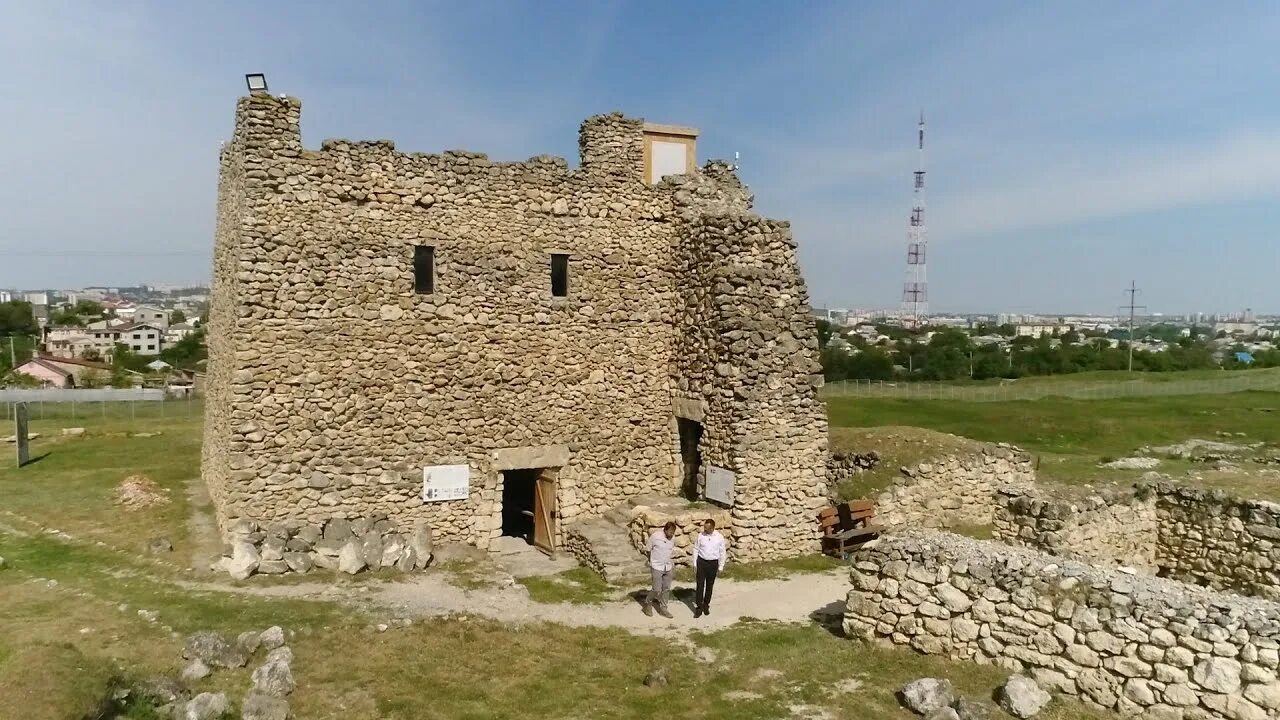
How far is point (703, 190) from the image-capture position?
747 inches

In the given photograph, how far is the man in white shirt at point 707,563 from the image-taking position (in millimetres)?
13070

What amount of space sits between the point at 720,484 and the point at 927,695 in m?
7.73

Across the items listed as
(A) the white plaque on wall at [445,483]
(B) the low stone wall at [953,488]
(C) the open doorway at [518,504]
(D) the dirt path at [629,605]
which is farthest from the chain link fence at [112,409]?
(B) the low stone wall at [953,488]

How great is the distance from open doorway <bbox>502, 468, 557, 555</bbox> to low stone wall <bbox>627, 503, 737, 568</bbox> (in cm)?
205

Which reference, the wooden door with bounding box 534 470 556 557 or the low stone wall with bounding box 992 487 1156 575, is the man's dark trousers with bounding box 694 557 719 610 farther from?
the low stone wall with bounding box 992 487 1156 575

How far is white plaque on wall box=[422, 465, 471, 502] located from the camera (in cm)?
1683

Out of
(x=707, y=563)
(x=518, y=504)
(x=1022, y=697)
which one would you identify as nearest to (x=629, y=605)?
(x=707, y=563)

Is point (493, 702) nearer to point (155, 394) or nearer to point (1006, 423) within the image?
point (1006, 423)

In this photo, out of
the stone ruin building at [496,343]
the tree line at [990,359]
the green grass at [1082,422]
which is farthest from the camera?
the tree line at [990,359]

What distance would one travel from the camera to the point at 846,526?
17594mm

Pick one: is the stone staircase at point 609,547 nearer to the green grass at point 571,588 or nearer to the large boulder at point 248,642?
the green grass at point 571,588

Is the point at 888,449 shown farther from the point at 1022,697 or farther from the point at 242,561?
the point at 242,561

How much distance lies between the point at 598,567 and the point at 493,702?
587cm

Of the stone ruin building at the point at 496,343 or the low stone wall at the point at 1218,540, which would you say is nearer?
the low stone wall at the point at 1218,540
